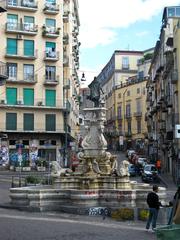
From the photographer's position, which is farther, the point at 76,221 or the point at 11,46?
the point at 11,46

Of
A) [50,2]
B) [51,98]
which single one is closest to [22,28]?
[50,2]

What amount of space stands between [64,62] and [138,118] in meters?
42.6

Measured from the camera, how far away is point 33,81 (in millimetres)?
58000

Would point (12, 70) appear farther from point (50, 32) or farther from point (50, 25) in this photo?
point (50, 25)

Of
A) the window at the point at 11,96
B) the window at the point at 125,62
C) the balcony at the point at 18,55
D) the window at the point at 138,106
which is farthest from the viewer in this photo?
the window at the point at 125,62

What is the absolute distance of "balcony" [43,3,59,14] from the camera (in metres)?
59.9

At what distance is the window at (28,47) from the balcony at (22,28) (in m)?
1.07

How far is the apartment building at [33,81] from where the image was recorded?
56719mm

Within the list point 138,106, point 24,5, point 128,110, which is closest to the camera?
point 24,5

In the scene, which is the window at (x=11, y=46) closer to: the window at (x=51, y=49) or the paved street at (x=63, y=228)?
the window at (x=51, y=49)

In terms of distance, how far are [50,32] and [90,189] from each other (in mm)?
42507

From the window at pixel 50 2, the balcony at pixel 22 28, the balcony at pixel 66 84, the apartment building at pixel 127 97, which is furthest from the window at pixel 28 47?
the apartment building at pixel 127 97

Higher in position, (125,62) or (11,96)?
(125,62)

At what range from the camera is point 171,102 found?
5081 centimetres
